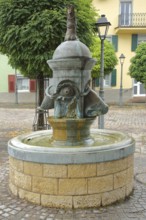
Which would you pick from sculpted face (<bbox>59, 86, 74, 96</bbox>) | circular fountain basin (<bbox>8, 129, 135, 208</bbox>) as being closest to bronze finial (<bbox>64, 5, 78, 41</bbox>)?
sculpted face (<bbox>59, 86, 74, 96</bbox>)

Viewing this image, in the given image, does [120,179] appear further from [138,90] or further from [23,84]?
[23,84]

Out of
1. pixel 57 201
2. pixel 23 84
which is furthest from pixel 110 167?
pixel 23 84

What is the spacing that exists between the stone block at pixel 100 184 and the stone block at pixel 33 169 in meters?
0.75

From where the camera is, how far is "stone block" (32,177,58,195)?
176 inches

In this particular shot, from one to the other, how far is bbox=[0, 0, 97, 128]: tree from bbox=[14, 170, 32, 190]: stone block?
4.69 metres

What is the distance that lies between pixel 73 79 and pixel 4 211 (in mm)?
2406

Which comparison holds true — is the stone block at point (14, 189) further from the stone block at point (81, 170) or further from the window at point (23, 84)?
the window at point (23, 84)

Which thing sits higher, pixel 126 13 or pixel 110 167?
pixel 126 13

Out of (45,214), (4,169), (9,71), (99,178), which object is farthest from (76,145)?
(9,71)

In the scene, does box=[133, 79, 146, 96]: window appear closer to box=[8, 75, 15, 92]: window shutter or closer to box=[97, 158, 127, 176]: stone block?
box=[8, 75, 15, 92]: window shutter

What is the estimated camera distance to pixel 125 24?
24812mm

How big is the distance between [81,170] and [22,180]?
991mm

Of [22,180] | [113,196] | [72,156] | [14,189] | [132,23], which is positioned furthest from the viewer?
[132,23]

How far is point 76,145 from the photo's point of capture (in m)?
5.21
